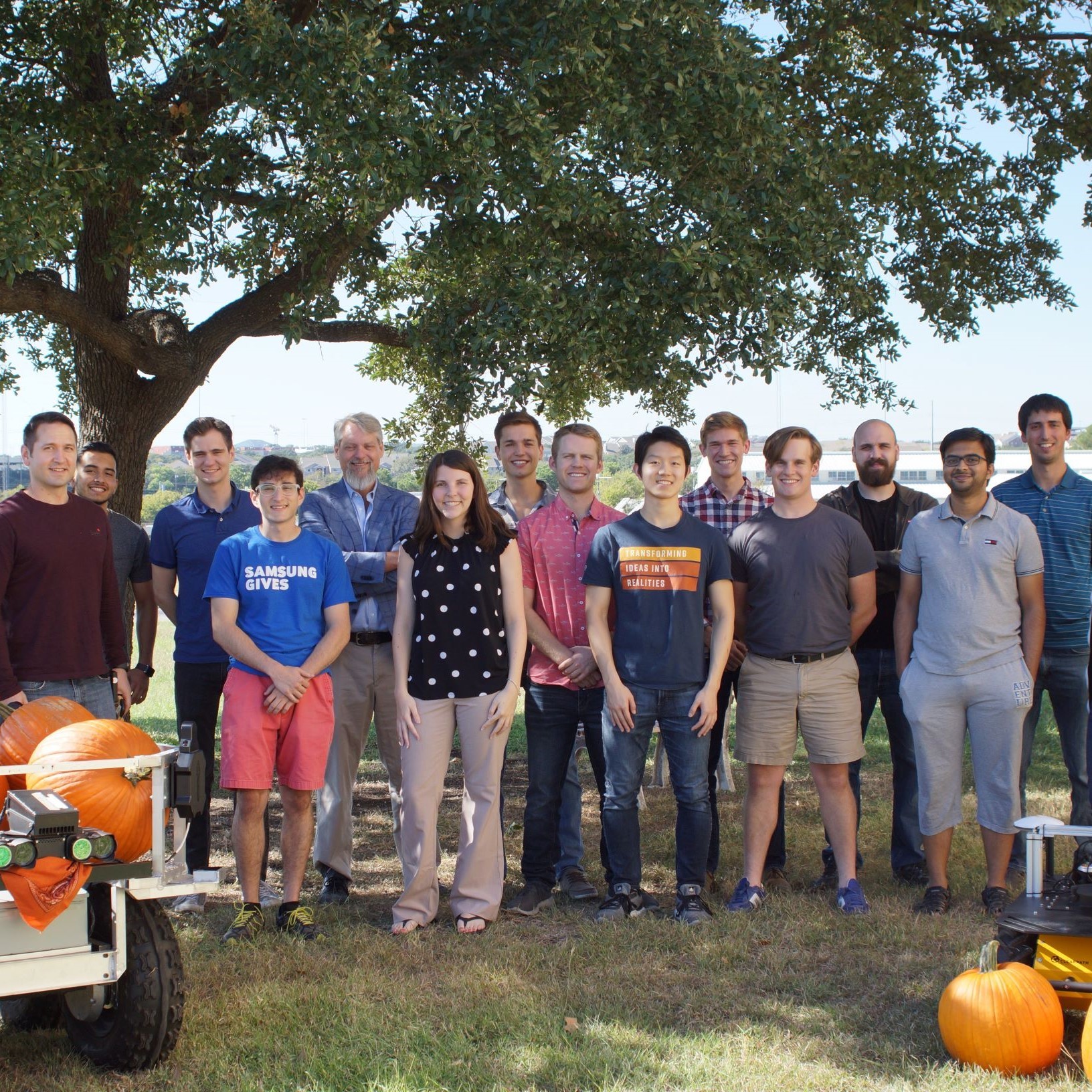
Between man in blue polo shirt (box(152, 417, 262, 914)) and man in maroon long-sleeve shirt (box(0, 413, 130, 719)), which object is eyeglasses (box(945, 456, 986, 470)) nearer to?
man in blue polo shirt (box(152, 417, 262, 914))

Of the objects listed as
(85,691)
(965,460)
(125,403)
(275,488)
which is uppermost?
(125,403)

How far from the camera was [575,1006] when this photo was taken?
14.6 ft

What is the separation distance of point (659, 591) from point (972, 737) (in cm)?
165

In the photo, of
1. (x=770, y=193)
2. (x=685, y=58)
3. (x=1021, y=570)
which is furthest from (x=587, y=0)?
(x=1021, y=570)

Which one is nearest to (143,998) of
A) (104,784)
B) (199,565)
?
(104,784)

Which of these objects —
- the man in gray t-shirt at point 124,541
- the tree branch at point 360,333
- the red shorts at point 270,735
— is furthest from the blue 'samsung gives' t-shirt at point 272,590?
the tree branch at point 360,333

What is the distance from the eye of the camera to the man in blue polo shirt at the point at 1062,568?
5914mm

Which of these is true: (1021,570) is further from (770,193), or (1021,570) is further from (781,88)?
(781,88)

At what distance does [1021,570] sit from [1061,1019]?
2287 mm

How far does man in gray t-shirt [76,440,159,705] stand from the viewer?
6.18 m

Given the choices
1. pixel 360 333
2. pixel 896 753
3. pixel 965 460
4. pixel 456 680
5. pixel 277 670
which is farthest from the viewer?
pixel 360 333

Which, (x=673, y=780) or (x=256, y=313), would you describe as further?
(x=256, y=313)

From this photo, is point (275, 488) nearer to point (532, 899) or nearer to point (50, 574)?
point (50, 574)

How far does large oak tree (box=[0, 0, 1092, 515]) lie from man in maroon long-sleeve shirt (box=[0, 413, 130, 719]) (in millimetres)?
1690
